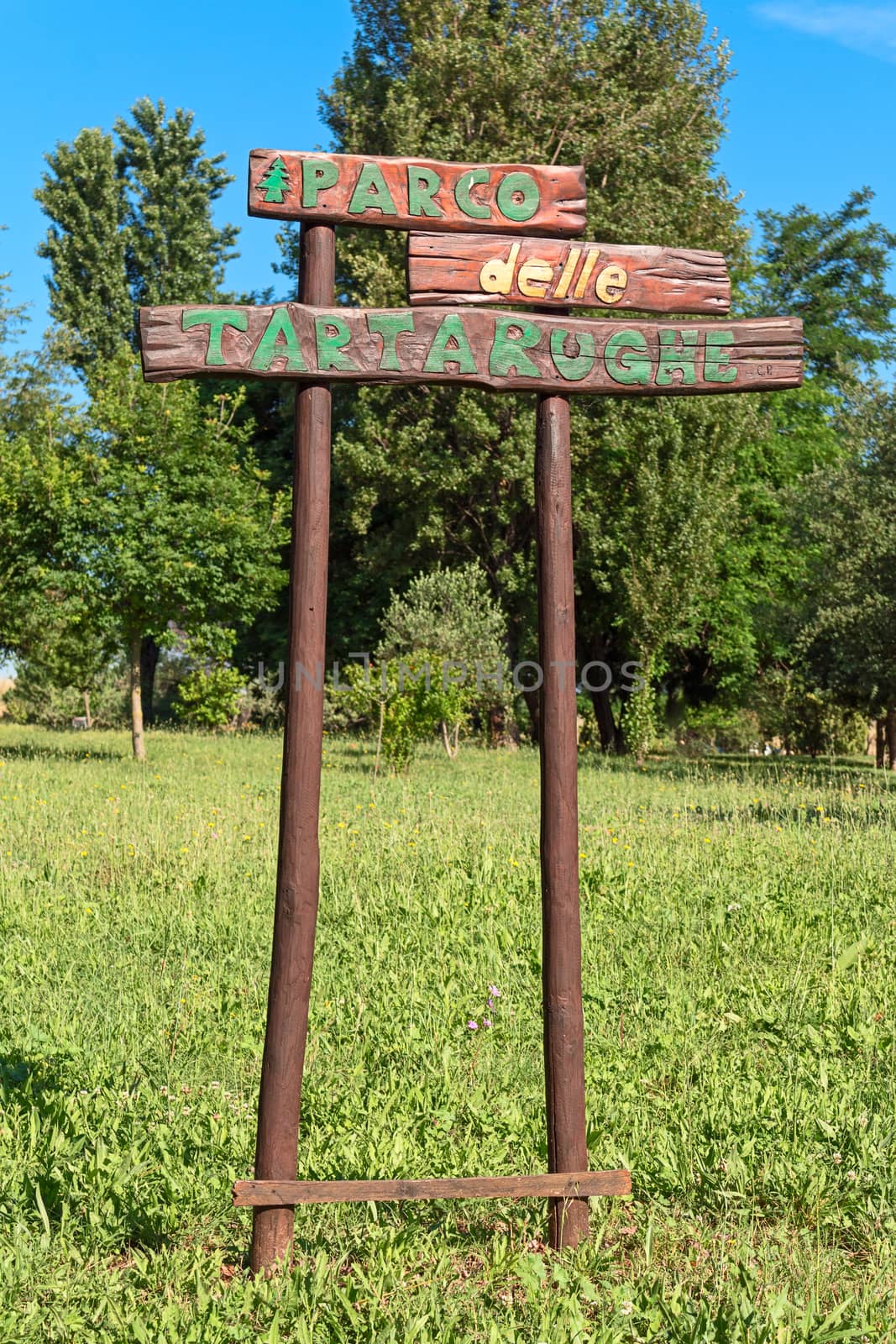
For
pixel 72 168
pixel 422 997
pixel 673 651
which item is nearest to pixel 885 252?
pixel 673 651

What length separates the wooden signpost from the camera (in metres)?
4.17

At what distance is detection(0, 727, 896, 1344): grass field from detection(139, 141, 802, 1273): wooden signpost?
0.35 meters

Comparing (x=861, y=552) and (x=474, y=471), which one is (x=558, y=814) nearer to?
(x=861, y=552)

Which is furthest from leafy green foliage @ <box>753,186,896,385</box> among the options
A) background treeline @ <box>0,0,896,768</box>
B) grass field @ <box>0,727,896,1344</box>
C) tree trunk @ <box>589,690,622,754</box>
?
grass field @ <box>0,727,896,1344</box>

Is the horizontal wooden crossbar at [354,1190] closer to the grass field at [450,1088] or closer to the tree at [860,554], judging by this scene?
the grass field at [450,1088]

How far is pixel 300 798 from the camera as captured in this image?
4207 millimetres

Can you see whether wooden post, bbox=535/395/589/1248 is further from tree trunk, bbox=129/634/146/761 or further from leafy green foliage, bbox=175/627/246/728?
leafy green foliage, bbox=175/627/246/728

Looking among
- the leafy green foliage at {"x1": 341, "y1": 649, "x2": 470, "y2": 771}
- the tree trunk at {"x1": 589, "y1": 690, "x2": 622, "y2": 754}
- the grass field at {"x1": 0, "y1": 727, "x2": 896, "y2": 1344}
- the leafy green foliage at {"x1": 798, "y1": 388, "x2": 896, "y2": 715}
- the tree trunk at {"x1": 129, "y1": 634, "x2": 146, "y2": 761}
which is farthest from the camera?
the tree trunk at {"x1": 589, "y1": 690, "x2": 622, "y2": 754}

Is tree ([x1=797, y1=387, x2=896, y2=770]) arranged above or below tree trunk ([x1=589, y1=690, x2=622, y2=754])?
above

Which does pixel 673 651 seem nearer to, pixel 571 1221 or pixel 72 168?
pixel 72 168

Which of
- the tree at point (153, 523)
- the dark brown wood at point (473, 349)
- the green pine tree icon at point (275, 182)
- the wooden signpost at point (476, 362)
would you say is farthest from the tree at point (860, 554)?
the green pine tree icon at point (275, 182)

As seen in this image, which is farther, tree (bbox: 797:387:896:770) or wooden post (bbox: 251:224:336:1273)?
tree (bbox: 797:387:896:770)

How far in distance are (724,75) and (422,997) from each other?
27.8 m

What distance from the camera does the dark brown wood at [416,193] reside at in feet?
14.2
